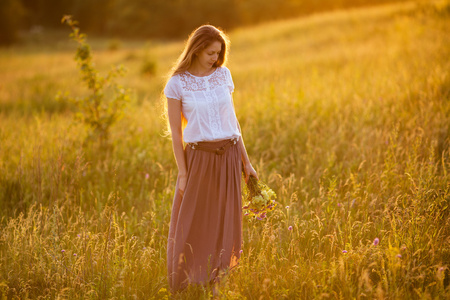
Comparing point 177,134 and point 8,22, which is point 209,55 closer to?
point 177,134

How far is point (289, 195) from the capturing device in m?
4.11

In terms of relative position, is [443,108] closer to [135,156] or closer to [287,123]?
[287,123]

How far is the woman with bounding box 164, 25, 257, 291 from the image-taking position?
2.78 m

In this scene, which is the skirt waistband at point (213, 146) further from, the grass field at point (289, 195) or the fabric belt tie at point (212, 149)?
the grass field at point (289, 195)

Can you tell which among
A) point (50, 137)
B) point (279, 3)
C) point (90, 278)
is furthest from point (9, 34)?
point (90, 278)

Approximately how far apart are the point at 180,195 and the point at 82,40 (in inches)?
136

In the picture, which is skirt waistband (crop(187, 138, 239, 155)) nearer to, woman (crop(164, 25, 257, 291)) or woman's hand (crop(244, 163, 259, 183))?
woman (crop(164, 25, 257, 291))

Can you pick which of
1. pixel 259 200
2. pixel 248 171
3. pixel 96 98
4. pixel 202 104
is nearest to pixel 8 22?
pixel 96 98

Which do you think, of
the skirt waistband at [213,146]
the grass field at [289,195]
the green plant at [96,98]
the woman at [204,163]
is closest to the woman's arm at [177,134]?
the woman at [204,163]

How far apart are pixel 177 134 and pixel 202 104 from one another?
335 mm

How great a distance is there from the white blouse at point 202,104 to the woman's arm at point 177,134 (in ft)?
0.14

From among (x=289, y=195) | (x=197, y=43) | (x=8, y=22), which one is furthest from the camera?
(x=8, y=22)

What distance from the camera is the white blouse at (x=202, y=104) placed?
9.08 ft

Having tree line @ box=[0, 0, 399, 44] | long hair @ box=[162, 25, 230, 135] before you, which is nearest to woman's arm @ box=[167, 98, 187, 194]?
long hair @ box=[162, 25, 230, 135]
